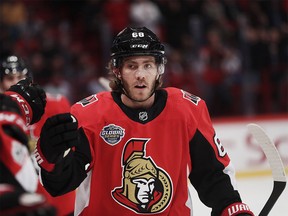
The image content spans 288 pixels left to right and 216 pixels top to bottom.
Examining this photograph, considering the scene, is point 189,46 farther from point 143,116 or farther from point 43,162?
point 43,162

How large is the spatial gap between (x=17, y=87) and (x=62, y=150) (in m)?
0.27

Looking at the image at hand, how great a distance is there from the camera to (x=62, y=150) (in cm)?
227

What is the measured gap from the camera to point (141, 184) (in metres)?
2.48

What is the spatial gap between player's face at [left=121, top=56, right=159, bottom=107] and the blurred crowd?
3.87 metres

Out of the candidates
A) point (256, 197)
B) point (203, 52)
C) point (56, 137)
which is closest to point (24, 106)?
point (56, 137)

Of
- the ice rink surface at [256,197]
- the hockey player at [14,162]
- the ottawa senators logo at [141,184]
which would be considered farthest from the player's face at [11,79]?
the hockey player at [14,162]

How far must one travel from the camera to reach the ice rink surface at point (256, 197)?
352 centimetres

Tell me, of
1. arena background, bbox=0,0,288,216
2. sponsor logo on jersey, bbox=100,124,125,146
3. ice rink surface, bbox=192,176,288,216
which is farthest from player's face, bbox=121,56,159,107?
arena background, bbox=0,0,288,216

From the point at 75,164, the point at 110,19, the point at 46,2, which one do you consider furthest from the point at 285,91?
the point at 75,164

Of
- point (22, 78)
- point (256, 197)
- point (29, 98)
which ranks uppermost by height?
point (22, 78)

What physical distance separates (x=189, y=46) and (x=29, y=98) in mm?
4934

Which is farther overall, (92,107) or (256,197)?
(256,197)

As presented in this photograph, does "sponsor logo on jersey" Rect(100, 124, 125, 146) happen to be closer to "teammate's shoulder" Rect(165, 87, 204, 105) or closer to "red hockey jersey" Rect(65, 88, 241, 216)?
"red hockey jersey" Rect(65, 88, 241, 216)

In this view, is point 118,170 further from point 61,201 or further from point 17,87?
point 61,201
